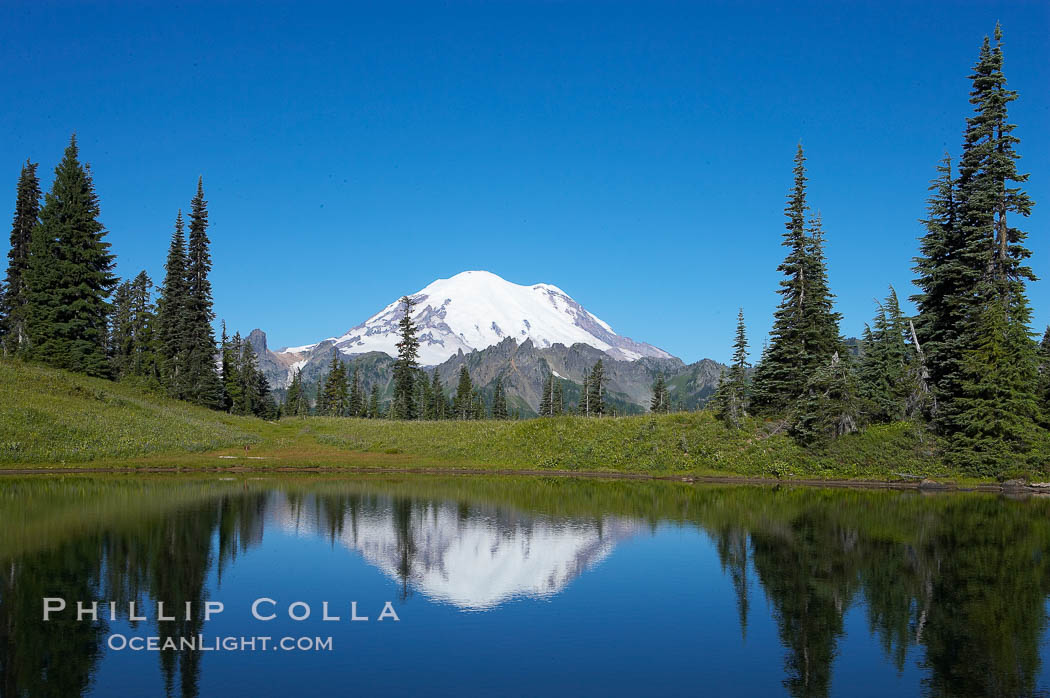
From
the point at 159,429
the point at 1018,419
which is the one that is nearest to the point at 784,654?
the point at 1018,419

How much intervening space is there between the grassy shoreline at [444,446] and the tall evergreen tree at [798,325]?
3730 mm

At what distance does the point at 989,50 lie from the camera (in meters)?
53.3

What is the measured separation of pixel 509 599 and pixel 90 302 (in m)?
64.0

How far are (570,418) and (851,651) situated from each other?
47.0m

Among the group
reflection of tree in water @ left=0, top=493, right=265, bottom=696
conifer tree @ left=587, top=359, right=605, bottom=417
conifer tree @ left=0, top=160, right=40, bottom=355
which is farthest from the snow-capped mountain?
conifer tree @ left=587, top=359, right=605, bottom=417

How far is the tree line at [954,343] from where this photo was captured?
48.5m

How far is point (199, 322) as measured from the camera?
3145 inches

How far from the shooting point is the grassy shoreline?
47906 mm

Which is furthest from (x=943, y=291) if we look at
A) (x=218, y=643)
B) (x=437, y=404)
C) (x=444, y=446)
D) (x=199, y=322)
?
(x=437, y=404)

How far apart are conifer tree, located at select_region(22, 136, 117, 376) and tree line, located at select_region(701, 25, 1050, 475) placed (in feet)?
193

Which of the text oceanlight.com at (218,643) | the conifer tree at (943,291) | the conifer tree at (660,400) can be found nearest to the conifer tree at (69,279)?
the text oceanlight.com at (218,643)

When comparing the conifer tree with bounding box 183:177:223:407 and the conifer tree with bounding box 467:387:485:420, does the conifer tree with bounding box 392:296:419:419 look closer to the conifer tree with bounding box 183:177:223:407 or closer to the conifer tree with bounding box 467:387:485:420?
the conifer tree with bounding box 183:177:223:407

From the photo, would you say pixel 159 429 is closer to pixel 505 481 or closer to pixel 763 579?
pixel 505 481

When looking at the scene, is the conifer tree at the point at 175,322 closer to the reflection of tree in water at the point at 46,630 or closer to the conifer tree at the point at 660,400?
the reflection of tree in water at the point at 46,630
